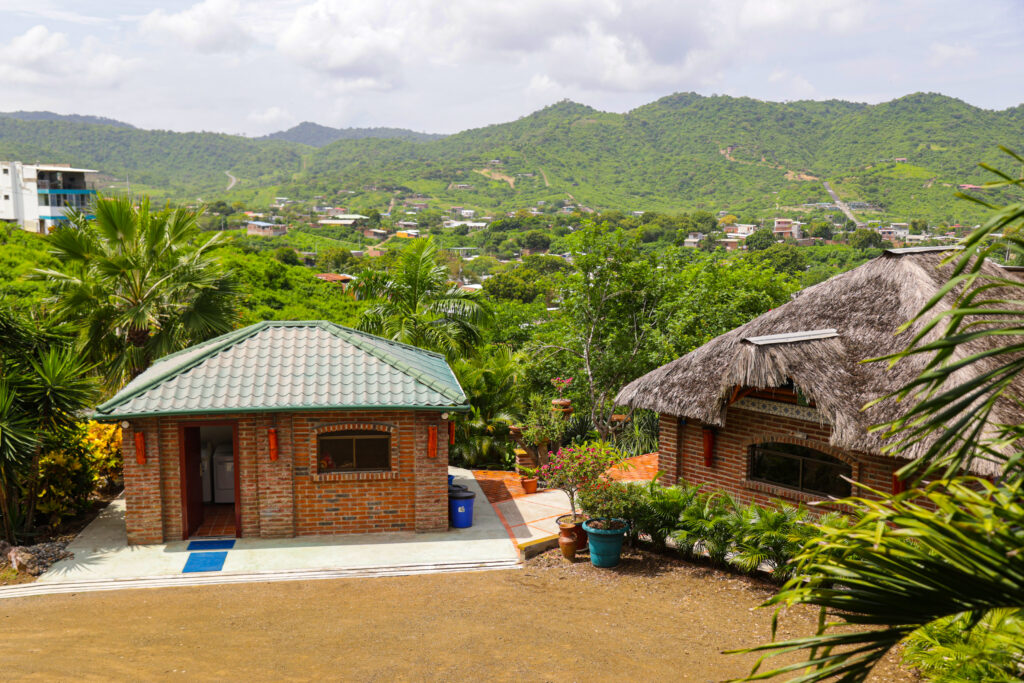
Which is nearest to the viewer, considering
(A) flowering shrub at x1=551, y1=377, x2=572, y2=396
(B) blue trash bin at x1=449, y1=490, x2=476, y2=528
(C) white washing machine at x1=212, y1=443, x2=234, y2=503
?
(B) blue trash bin at x1=449, y1=490, x2=476, y2=528

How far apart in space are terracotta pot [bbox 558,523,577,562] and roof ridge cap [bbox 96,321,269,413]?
7448 mm

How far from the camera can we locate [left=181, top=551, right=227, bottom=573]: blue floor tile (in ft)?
41.9

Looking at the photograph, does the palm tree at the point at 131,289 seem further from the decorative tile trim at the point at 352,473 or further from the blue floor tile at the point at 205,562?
the blue floor tile at the point at 205,562

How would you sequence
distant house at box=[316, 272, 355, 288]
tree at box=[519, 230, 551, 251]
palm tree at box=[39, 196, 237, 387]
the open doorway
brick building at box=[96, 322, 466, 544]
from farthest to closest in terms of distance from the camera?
tree at box=[519, 230, 551, 251]
distant house at box=[316, 272, 355, 288]
palm tree at box=[39, 196, 237, 387]
the open doorway
brick building at box=[96, 322, 466, 544]

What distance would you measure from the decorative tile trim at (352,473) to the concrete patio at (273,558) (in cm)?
115

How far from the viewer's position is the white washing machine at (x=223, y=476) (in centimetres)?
1612

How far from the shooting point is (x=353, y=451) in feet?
46.6

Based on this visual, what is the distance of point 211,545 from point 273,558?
55.7 inches

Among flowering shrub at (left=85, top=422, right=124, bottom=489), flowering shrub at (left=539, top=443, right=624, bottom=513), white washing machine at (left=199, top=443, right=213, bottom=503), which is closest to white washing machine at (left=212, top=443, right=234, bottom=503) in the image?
white washing machine at (left=199, top=443, right=213, bottom=503)

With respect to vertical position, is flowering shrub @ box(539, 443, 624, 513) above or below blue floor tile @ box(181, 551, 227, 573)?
above

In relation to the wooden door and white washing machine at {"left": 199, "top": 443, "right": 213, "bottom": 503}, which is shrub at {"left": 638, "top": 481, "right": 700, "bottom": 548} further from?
white washing machine at {"left": 199, "top": 443, "right": 213, "bottom": 503}

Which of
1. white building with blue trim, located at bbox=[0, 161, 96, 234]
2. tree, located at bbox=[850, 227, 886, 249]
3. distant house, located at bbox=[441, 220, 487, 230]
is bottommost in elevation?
tree, located at bbox=[850, 227, 886, 249]

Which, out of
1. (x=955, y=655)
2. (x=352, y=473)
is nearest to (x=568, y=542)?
(x=352, y=473)

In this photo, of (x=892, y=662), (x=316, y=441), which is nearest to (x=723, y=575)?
(x=892, y=662)
